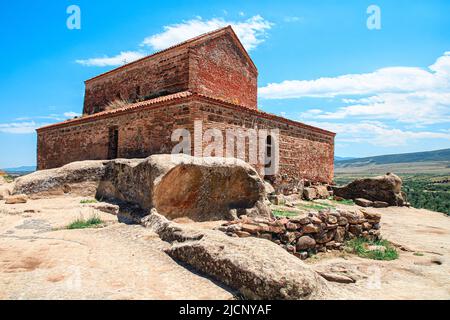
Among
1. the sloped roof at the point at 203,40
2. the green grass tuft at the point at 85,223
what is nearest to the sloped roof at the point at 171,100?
the sloped roof at the point at 203,40

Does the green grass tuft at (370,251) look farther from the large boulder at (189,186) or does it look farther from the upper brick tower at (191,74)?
the upper brick tower at (191,74)

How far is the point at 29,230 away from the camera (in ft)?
19.9

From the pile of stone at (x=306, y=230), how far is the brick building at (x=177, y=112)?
19.5ft

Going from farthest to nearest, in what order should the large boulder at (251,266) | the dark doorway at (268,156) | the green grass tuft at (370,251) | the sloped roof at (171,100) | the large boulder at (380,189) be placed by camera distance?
the large boulder at (380,189) → the dark doorway at (268,156) → the sloped roof at (171,100) → the green grass tuft at (370,251) → the large boulder at (251,266)

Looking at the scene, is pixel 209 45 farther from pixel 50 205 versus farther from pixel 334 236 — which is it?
pixel 334 236

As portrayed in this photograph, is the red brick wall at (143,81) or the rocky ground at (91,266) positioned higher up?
the red brick wall at (143,81)

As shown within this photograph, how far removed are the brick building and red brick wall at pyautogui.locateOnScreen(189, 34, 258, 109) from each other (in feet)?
0.15

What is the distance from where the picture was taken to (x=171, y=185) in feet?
22.8

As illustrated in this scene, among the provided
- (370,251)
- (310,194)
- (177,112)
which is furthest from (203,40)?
(370,251)

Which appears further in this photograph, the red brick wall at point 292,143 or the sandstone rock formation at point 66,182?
the red brick wall at point 292,143

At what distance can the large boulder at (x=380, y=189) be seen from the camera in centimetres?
1566

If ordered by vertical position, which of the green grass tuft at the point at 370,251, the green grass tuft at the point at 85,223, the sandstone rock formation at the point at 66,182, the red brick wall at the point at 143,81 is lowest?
the green grass tuft at the point at 370,251

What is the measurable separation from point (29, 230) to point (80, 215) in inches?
44.7
